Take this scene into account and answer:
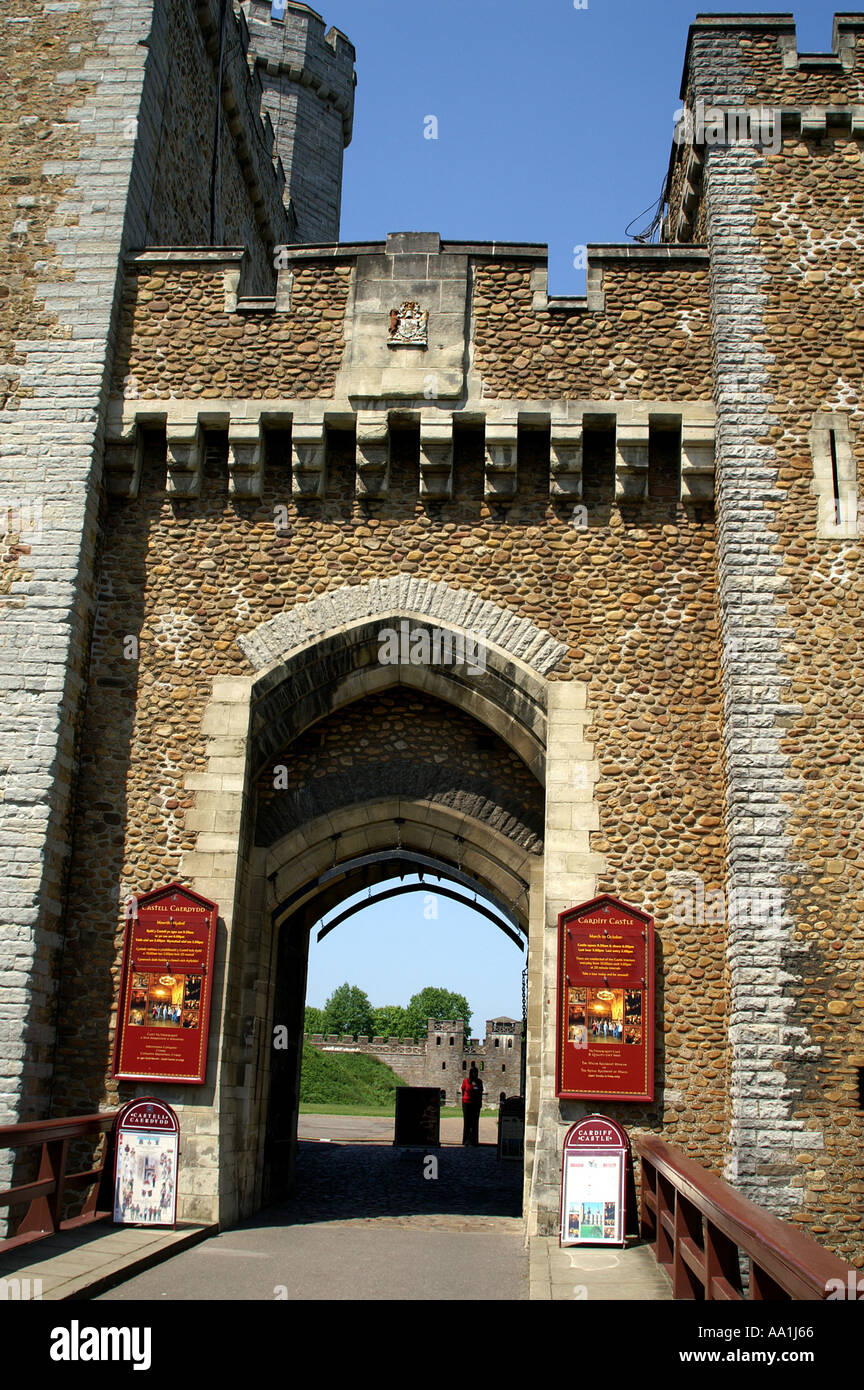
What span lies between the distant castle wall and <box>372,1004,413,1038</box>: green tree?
37.9 meters

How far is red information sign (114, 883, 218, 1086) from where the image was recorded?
894 cm

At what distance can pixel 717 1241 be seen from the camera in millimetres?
5609

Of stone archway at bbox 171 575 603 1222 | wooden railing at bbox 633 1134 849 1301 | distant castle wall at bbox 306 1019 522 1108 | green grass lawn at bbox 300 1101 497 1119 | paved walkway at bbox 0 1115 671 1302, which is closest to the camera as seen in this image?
wooden railing at bbox 633 1134 849 1301

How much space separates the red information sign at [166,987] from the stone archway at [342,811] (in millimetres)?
153

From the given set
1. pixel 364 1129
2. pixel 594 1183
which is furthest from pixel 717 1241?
pixel 364 1129

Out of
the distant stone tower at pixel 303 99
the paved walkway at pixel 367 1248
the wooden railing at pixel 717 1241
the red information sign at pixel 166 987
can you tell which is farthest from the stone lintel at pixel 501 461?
the distant stone tower at pixel 303 99

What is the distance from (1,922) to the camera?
8852mm

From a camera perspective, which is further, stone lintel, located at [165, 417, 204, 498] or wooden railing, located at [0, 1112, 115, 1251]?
stone lintel, located at [165, 417, 204, 498]

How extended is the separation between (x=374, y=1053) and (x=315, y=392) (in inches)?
1147

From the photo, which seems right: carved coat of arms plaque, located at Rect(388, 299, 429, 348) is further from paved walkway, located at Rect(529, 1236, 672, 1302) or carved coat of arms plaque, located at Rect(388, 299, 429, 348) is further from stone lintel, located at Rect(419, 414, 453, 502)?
paved walkway, located at Rect(529, 1236, 672, 1302)

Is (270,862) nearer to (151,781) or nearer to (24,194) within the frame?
(151,781)

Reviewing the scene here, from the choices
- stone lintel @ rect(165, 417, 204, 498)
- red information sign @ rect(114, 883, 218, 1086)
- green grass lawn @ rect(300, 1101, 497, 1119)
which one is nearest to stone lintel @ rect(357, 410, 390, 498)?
stone lintel @ rect(165, 417, 204, 498)

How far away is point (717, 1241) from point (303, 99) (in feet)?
64.2

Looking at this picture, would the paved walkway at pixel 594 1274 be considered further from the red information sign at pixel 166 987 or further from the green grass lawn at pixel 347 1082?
the green grass lawn at pixel 347 1082
